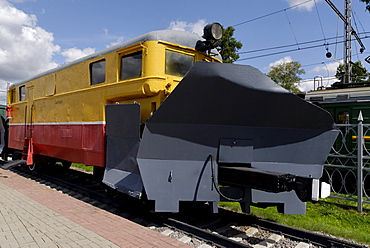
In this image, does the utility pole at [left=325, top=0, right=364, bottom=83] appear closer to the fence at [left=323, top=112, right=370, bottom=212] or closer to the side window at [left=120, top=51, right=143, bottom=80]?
the fence at [left=323, top=112, right=370, bottom=212]

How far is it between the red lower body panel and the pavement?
39.1 inches

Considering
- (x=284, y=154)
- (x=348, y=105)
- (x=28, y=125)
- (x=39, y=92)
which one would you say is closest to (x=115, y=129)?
(x=284, y=154)

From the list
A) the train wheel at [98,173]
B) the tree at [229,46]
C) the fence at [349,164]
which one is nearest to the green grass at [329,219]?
the fence at [349,164]

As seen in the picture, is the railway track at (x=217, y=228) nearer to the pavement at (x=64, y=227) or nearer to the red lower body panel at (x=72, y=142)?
the pavement at (x=64, y=227)

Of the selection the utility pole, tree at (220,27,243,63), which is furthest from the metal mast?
tree at (220,27,243,63)

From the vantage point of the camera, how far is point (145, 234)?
A: 4512mm

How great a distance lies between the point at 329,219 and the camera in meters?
5.84

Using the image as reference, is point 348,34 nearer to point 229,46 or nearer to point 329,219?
point 229,46

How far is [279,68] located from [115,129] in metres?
28.1

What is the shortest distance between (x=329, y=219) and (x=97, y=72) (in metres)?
5.49

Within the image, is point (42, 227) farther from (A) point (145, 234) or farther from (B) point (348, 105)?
(B) point (348, 105)

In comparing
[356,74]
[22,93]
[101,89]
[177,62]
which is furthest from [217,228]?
[356,74]

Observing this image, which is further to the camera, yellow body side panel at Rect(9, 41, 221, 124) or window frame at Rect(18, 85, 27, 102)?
window frame at Rect(18, 85, 27, 102)

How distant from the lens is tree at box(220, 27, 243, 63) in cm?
2214
